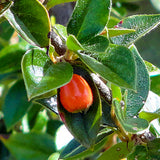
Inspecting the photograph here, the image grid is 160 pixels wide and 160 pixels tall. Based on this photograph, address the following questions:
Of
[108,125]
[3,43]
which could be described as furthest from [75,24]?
[3,43]

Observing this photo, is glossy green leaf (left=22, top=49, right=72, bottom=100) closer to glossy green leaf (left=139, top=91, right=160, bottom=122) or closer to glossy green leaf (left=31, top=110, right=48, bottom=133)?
glossy green leaf (left=139, top=91, right=160, bottom=122)

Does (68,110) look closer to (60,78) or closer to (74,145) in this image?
(60,78)

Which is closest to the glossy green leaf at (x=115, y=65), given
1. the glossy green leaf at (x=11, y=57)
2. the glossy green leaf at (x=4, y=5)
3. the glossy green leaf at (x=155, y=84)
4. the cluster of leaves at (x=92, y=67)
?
the cluster of leaves at (x=92, y=67)

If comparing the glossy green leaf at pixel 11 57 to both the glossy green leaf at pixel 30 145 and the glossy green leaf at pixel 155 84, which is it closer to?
the glossy green leaf at pixel 30 145

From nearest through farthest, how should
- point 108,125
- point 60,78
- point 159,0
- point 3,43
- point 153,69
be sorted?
point 60,78
point 108,125
point 153,69
point 3,43
point 159,0

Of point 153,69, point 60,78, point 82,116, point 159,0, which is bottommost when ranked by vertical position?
point 159,0

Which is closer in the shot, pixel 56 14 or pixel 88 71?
pixel 88 71
